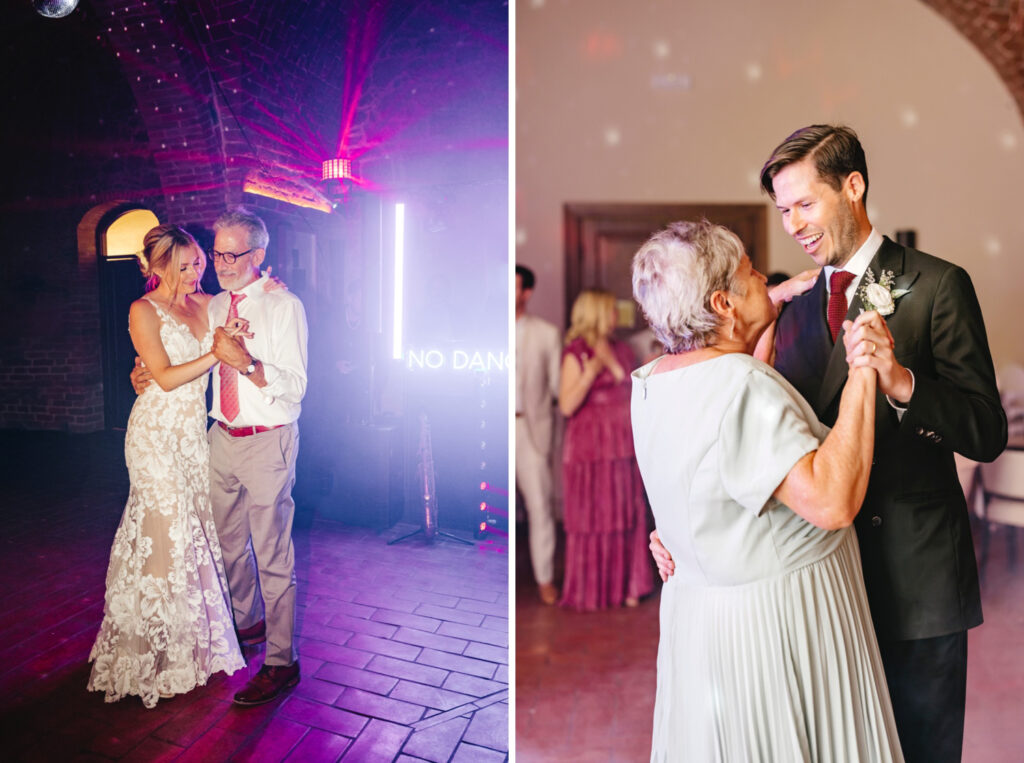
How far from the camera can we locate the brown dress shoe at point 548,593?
11.2ft

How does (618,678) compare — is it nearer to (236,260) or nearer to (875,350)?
(875,350)

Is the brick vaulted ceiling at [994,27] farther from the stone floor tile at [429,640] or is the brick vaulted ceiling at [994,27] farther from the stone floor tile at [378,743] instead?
the stone floor tile at [378,743]

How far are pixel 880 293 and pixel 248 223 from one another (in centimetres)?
161

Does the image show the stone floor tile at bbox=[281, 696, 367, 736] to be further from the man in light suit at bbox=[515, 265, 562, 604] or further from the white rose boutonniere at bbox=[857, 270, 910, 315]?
the white rose boutonniere at bbox=[857, 270, 910, 315]

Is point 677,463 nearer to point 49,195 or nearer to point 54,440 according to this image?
point 54,440

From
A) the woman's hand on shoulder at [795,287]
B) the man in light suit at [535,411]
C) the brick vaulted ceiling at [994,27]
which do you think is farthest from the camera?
the man in light suit at [535,411]

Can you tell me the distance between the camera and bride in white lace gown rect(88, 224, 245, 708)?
5.85 feet

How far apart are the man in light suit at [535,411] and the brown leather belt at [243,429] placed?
1335 millimetres

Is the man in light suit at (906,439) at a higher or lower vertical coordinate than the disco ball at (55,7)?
lower

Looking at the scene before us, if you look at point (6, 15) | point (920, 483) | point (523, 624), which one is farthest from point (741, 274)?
point (523, 624)

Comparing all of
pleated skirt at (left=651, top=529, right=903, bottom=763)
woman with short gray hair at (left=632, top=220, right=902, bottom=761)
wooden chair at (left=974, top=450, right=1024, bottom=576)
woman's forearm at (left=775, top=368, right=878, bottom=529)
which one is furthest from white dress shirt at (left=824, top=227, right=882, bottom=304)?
wooden chair at (left=974, top=450, right=1024, bottom=576)

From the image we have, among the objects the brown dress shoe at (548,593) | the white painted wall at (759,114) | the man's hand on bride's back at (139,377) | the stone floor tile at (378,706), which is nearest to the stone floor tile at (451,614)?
the stone floor tile at (378,706)

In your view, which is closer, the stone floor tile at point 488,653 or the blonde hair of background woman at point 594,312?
the stone floor tile at point 488,653

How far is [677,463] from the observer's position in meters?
1.23
